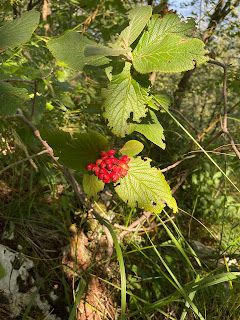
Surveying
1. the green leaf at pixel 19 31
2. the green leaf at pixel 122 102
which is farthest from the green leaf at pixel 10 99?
the green leaf at pixel 122 102

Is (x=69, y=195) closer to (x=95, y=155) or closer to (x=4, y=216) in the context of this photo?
(x=4, y=216)

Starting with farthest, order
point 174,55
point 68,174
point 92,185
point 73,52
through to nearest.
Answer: point 68,174 → point 92,185 → point 73,52 → point 174,55

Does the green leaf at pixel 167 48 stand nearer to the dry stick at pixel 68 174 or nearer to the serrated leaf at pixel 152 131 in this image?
the serrated leaf at pixel 152 131

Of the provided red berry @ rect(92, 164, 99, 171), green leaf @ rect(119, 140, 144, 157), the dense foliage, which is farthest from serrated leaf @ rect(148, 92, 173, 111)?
red berry @ rect(92, 164, 99, 171)

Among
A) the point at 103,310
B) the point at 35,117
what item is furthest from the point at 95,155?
the point at 103,310

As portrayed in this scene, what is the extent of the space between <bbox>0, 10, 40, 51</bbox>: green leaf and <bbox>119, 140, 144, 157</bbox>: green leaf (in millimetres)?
417

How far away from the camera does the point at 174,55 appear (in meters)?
0.62

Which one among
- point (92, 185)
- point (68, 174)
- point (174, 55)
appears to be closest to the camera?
point (174, 55)

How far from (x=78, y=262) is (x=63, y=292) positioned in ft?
0.53

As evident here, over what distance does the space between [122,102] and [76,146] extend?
20cm

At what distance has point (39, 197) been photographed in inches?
59.9

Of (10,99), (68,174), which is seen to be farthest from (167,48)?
(68,174)

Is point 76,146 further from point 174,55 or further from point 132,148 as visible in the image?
point 174,55

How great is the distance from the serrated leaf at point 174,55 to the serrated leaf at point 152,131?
182mm
